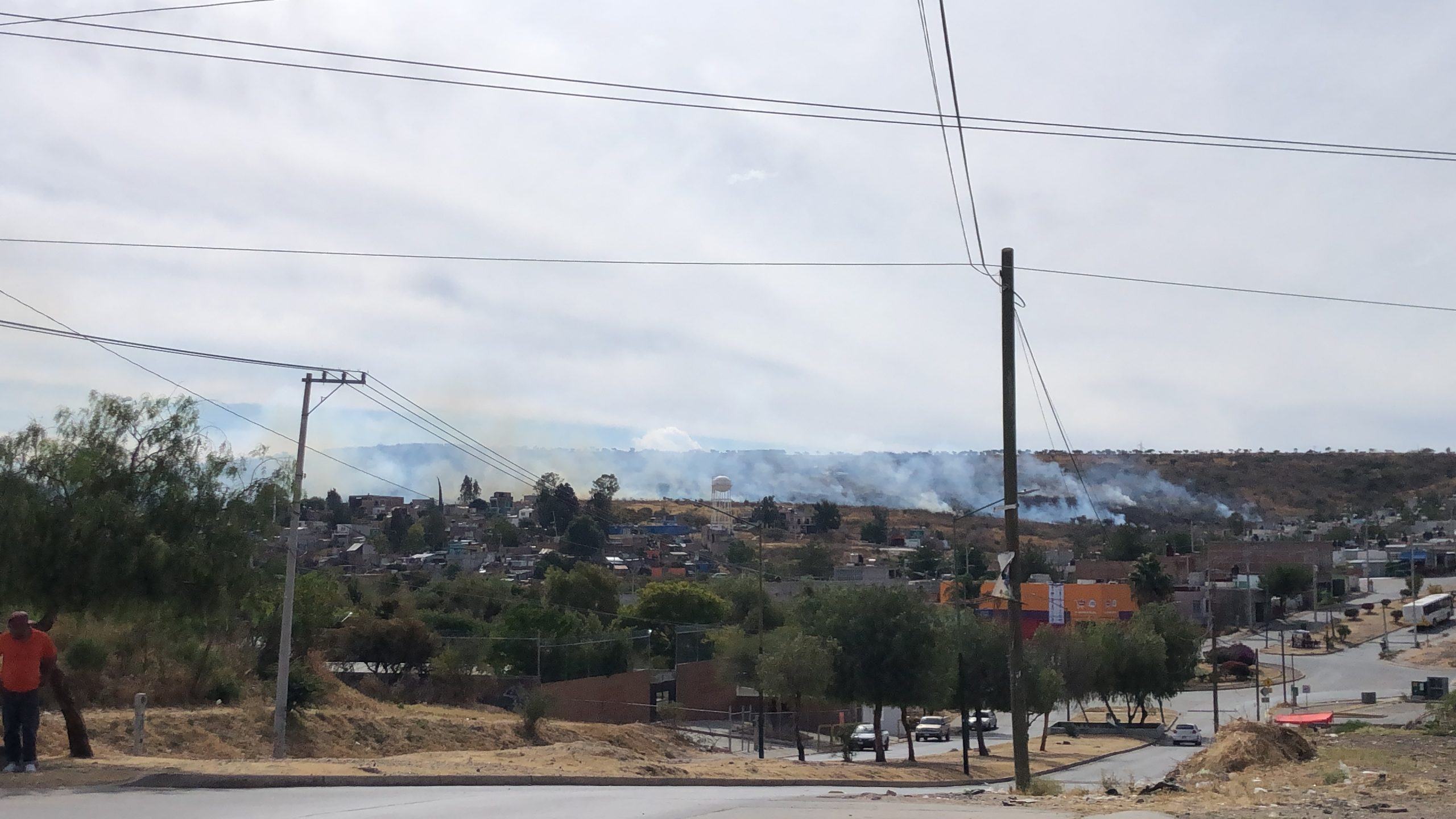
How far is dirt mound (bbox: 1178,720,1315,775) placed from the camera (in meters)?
19.1

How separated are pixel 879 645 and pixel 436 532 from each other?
449ft

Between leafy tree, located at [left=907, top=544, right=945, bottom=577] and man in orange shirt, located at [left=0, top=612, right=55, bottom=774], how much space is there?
4857 inches

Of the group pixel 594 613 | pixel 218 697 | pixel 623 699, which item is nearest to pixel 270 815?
pixel 218 697

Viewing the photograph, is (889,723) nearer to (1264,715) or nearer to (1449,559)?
(1264,715)

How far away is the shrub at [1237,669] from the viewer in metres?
87.2

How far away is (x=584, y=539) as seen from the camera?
541 ft

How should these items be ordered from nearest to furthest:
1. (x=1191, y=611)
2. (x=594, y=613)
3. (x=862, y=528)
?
(x=594, y=613) → (x=1191, y=611) → (x=862, y=528)

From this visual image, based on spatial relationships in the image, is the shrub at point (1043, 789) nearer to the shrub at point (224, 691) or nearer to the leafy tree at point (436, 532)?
the shrub at point (224, 691)

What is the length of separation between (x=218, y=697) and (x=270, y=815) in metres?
25.3

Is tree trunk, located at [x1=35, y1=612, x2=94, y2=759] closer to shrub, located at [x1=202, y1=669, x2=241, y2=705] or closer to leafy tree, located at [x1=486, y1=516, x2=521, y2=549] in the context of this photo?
shrub, located at [x1=202, y1=669, x2=241, y2=705]

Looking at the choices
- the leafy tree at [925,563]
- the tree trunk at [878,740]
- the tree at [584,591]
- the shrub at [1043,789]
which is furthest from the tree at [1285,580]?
the shrub at [1043,789]

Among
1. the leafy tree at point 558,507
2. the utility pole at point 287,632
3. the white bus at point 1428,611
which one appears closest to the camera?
the utility pole at point 287,632

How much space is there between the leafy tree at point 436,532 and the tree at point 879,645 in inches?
4831

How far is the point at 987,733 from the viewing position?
67.3 metres
